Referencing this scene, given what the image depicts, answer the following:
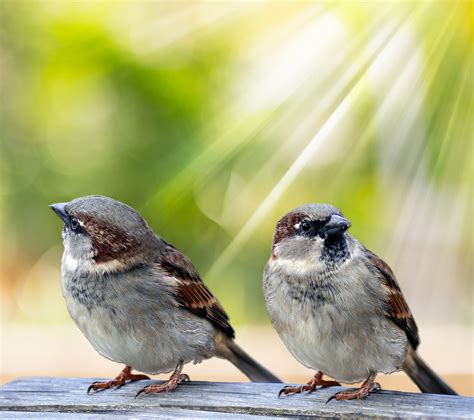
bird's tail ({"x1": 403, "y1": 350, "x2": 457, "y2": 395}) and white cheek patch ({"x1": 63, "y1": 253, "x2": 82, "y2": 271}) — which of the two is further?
bird's tail ({"x1": 403, "y1": 350, "x2": 457, "y2": 395})

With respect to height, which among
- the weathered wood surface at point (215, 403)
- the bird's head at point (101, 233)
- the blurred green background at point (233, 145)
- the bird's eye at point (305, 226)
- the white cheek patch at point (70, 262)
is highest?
the blurred green background at point (233, 145)

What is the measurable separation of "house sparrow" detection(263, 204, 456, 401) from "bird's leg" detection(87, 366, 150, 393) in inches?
15.7

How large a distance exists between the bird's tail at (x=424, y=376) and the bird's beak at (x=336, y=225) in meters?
0.53

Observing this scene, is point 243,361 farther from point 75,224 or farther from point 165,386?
point 75,224

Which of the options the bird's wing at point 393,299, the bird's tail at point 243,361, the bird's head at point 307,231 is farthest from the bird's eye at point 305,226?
the bird's tail at point 243,361

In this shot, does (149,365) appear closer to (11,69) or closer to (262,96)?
(262,96)

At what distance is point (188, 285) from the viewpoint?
222 cm

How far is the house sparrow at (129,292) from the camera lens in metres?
2.04

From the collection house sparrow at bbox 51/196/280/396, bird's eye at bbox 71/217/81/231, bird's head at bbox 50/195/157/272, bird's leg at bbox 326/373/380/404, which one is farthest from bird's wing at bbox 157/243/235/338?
bird's leg at bbox 326/373/380/404

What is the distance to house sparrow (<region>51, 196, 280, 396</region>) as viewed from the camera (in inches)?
80.2

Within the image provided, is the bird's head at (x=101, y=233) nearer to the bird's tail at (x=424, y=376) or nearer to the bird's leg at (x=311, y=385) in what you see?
the bird's leg at (x=311, y=385)

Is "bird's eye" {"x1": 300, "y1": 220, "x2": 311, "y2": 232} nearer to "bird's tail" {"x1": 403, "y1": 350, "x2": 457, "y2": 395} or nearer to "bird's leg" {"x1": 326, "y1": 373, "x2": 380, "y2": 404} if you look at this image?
"bird's leg" {"x1": 326, "y1": 373, "x2": 380, "y2": 404}

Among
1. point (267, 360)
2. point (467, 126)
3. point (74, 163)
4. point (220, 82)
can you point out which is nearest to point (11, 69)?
point (74, 163)

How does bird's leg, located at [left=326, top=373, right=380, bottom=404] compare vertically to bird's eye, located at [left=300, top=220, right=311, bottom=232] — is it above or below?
below
